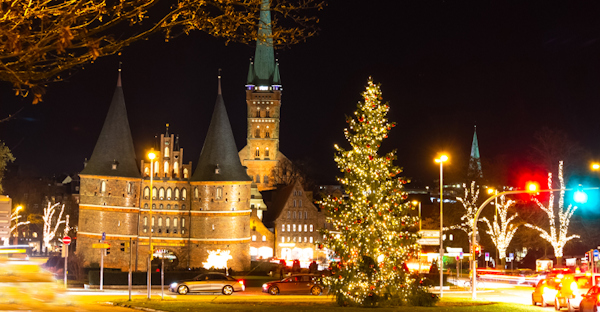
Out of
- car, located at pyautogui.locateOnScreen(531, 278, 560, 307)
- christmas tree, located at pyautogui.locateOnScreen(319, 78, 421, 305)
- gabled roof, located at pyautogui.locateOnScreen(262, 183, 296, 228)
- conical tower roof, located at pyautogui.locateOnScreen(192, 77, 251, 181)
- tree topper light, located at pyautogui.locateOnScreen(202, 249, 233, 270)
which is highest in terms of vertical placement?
conical tower roof, located at pyautogui.locateOnScreen(192, 77, 251, 181)

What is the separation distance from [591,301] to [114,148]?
7025 centimetres

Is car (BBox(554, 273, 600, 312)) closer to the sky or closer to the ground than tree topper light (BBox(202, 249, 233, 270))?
closer to the sky

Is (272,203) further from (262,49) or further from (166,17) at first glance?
(166,17)

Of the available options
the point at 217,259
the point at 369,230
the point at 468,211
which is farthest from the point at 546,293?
the point at 217,259

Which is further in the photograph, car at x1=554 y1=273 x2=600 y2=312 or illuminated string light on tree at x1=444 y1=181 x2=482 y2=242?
illuminated string light on tree at x1=444 y1=181 x2=482 y2=242

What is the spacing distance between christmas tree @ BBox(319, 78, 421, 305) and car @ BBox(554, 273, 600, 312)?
5.95 metres

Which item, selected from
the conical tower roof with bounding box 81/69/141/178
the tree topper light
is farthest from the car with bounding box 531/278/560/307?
the conical tower roof with bounding box 81/69/141/178

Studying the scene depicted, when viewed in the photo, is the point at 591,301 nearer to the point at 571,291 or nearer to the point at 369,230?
the point at 571,291

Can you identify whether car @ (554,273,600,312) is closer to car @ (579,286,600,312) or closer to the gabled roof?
car @ (579,286,600,312)

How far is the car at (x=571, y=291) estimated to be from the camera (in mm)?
28922

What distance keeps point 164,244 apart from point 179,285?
47223 mm

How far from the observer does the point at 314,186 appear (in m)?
145

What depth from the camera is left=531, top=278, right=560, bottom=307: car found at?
1289 inches

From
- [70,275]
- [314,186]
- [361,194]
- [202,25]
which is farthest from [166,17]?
[314,186]
